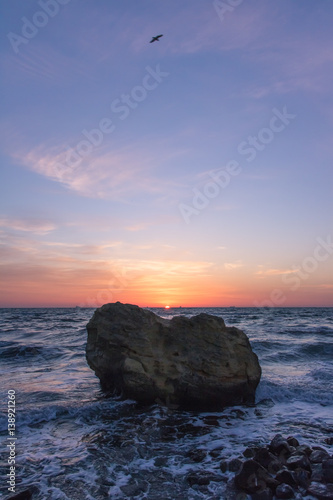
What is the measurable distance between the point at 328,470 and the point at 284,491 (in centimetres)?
76

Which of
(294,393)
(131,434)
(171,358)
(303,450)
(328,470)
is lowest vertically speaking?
(294,393)

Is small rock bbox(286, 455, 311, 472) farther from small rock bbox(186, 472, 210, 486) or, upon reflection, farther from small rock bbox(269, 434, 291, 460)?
small rock bbox(186, 472, 210, 486)

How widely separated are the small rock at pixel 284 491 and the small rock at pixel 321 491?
0.24m

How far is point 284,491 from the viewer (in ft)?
13.9

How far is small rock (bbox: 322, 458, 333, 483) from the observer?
4465 millimetres

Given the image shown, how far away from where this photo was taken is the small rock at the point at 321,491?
416 cm

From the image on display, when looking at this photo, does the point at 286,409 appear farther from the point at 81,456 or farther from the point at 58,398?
the point at 58,398

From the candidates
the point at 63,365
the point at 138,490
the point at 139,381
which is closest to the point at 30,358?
the point at 63,365

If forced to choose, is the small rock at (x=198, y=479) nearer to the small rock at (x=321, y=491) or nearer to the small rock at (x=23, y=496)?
the small rock at (x=321, y=491)

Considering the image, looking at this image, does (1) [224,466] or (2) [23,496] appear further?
(1) [224,466]

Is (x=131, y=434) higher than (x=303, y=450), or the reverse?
(x=303, y=450)

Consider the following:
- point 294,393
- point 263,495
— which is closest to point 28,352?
point 294,393

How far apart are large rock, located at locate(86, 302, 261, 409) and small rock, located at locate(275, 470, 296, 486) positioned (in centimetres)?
342

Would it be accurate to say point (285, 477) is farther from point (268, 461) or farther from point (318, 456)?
point (318, 456)
